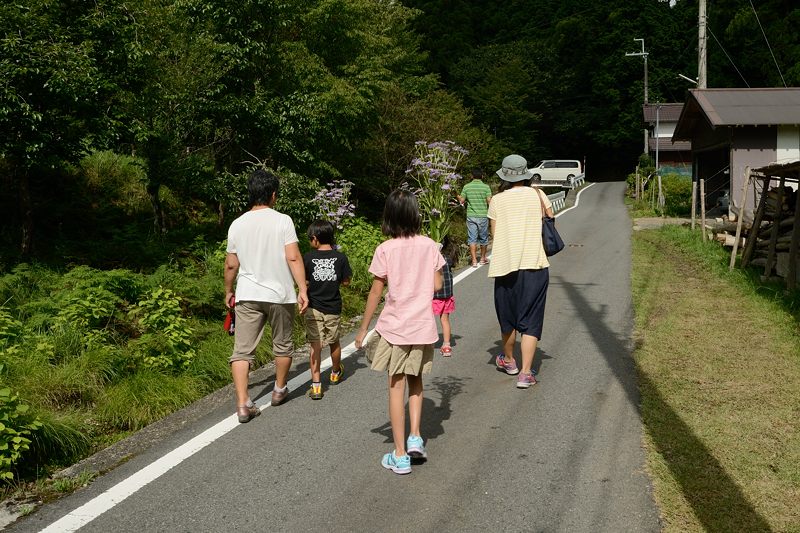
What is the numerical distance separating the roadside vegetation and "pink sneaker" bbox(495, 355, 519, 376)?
113 centimetres

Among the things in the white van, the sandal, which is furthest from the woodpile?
the white van

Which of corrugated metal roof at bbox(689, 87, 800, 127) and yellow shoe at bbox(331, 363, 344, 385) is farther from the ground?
corrugated metal roof at bbox(689, 87, 800, 127)

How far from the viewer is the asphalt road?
12.3 feet

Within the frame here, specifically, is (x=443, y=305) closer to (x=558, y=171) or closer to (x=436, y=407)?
(x=436, y=407)

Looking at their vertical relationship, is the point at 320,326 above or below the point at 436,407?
above

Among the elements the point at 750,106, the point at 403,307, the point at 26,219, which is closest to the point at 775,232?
the point at 403,307

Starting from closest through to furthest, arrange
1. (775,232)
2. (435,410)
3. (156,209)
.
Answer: (435,410)
(775,232)
(156,209)

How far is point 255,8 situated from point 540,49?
47547 millimetres

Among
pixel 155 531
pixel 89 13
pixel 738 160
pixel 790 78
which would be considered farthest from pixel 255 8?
pixel 790 78

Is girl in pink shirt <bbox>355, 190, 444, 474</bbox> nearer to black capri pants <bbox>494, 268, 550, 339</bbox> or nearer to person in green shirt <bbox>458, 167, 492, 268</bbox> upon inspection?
black capri pants <bbox>494, 268, 550, 339</bbox>

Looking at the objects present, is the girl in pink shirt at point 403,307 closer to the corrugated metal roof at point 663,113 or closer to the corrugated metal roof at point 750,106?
the corrugated metal roof at point 750,106

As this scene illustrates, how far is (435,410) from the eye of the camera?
554cm

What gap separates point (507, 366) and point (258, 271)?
259 cm

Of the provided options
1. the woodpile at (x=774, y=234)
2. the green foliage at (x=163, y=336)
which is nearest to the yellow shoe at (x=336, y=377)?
the green foliage at (x=163, y=336)
